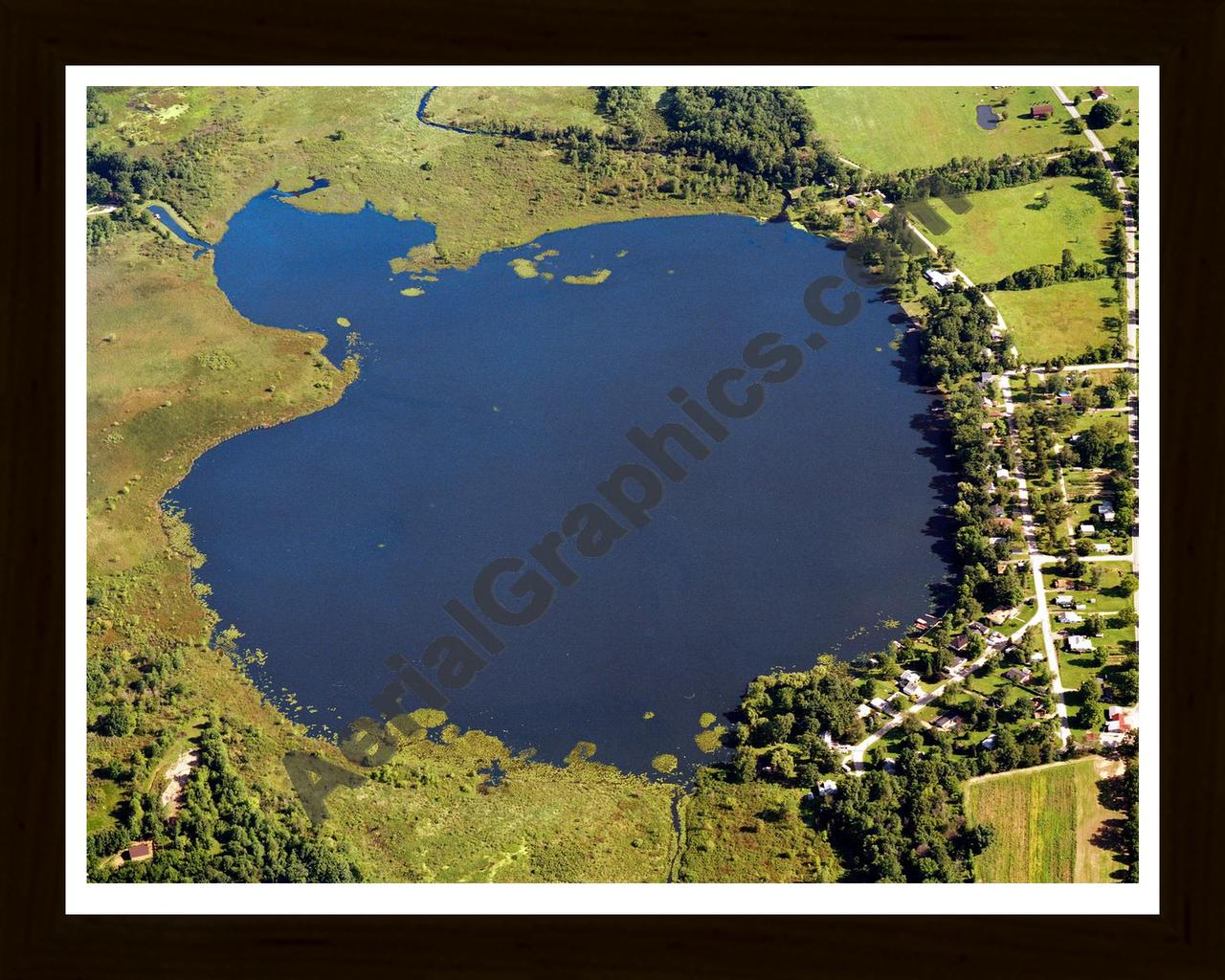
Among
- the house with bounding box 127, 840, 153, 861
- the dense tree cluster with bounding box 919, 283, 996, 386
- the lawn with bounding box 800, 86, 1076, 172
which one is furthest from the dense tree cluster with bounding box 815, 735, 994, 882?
the lawn with bounding box 800, 86, 1076, 172

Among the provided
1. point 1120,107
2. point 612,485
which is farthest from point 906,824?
point 1120,107

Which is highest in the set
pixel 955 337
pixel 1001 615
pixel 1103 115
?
pixel 1103 115

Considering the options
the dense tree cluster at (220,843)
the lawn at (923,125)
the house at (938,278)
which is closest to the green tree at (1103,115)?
the lawn at (923,125)

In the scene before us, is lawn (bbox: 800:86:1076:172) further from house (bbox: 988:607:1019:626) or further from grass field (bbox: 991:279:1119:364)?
house (bbox: 988:607:1019:626)

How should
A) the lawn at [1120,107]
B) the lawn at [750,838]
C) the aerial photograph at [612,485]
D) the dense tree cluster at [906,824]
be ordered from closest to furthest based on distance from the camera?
the dense tree cluster at [906,824], the lawn at [750,838], the aerial photograph at [612,485], the lawn at [1120,107]

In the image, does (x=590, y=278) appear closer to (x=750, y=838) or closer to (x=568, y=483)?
(x=568, y=483)

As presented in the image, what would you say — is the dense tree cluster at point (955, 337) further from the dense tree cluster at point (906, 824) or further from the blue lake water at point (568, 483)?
the dense tree cluster at point (906, 824)
